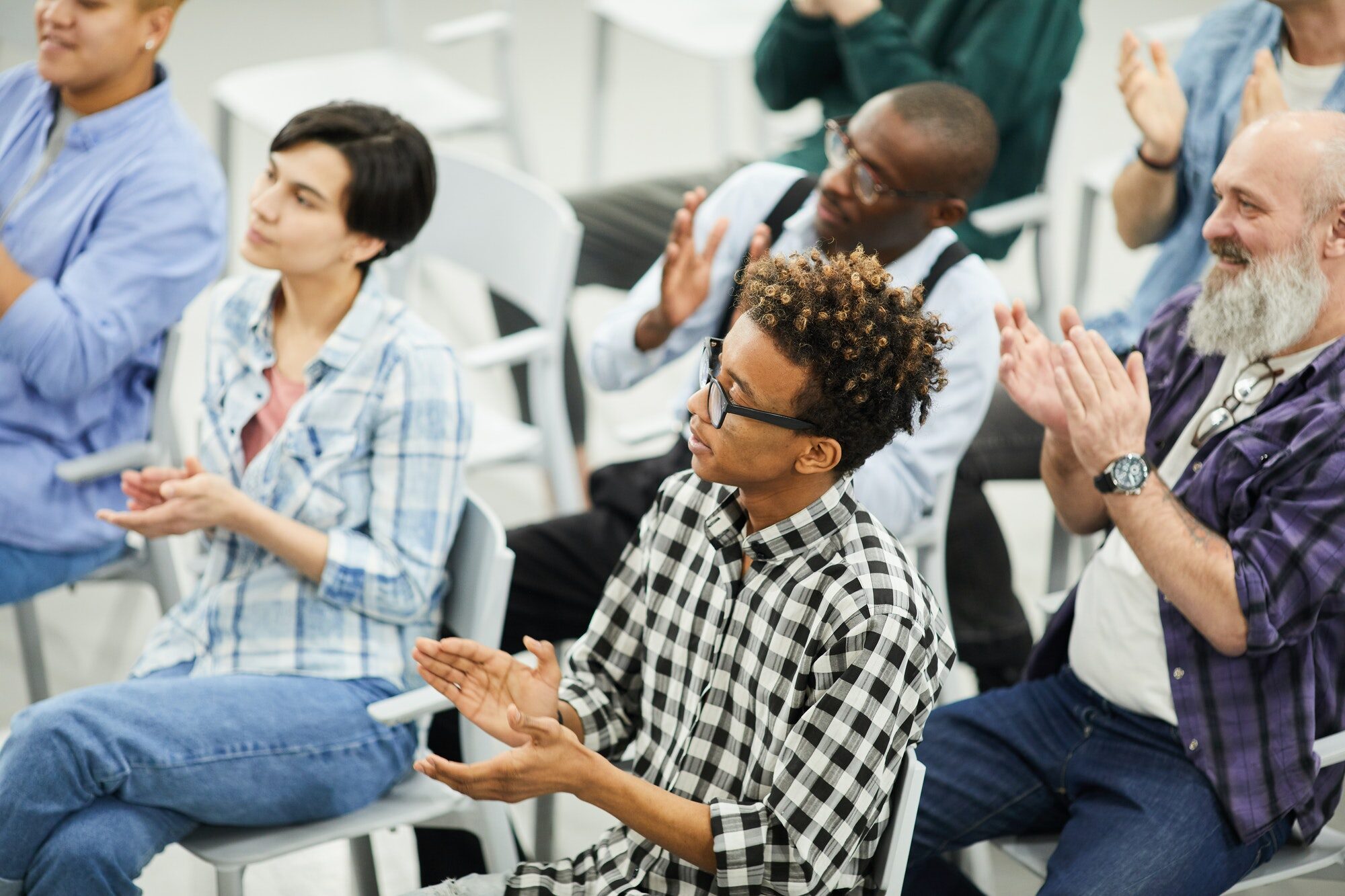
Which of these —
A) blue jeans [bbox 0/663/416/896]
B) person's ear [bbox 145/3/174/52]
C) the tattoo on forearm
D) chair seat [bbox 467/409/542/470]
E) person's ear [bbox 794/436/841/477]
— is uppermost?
person's ear [bbox 145/3/174/52]

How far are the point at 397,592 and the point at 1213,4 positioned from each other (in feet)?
18.3

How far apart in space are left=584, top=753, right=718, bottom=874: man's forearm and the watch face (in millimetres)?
614

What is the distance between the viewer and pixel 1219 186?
1.83 meters

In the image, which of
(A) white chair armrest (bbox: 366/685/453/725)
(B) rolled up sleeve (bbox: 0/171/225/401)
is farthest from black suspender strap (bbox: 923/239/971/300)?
(B) rolled up sleeve (bbox: 0/171/225/401)

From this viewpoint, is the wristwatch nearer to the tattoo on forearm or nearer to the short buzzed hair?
the tattoo on forearm

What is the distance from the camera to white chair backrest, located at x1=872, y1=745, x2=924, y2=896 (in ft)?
4.77

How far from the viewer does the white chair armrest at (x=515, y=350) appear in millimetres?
2625

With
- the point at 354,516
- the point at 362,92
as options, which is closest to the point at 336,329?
the point at 354,516

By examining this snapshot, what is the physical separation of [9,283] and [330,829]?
981 millimetres

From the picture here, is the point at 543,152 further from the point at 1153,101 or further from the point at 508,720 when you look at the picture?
the point at 508,720

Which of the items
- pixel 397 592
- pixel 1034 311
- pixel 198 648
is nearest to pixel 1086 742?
pixel 397 592

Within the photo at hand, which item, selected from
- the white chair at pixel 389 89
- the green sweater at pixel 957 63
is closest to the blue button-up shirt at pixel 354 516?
the green sweater at pixel 957 63

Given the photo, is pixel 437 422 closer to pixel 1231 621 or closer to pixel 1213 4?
pixel 1231 621

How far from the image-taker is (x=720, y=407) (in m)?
1.54
